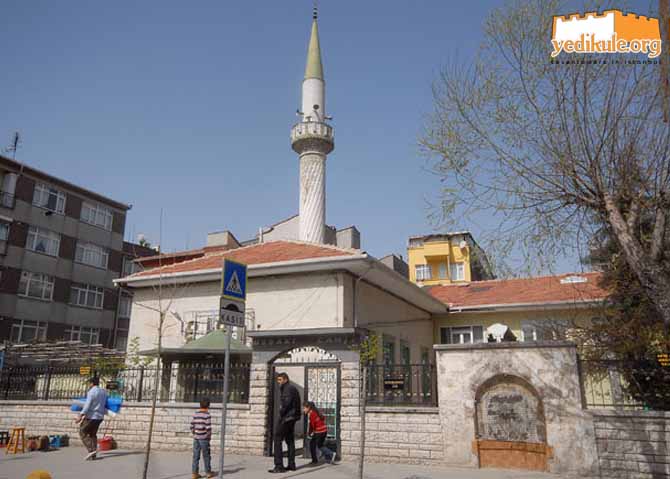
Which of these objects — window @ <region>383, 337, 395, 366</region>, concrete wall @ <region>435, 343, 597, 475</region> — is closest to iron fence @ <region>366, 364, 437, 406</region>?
concrete wall @ <region>435, 343, 597, 475</region>

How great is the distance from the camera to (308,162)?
26.1 meters

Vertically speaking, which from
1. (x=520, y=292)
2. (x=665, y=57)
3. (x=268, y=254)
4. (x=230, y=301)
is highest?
(x=665, y=57)

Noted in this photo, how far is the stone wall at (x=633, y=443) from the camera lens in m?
8.46

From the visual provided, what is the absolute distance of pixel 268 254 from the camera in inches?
665

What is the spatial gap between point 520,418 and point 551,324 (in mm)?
10601

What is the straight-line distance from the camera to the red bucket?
1258cm

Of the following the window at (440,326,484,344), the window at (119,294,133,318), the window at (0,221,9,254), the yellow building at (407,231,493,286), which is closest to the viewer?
the window at (440,326,484,344)

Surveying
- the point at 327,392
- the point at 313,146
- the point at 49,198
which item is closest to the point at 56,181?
the point at 49,198

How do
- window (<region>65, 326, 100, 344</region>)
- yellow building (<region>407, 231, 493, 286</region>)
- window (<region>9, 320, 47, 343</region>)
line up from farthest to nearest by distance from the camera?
1. yellow building (<region>407, 231, 493, 286</region>)
2. window (<region>65, 326, 100, 344</region>)
3. window (<region>9, 320, 47, 343</region>)

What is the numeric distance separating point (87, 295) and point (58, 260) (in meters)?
3.29

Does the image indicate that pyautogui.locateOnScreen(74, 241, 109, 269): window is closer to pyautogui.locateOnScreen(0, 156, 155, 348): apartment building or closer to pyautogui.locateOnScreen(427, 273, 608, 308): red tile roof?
pyautogui.locateOnScreen(0, 156, 155, 348): apartment building

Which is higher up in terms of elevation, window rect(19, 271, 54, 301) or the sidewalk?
window rect(19, 271, 54, 301)

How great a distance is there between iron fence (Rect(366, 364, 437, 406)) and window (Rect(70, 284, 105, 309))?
97.6 feet

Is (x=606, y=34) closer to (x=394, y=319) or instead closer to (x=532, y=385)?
(x=532, y=385)
